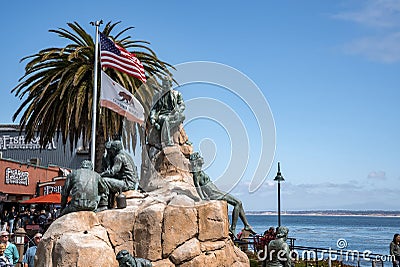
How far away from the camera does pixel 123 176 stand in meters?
14.8

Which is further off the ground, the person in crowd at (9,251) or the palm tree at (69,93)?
the palm tree at (69,93)

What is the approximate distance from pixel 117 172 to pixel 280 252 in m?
4.69

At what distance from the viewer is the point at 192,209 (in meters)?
14.0

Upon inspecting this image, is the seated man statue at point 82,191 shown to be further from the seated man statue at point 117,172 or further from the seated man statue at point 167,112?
the seated man statue at point 167,112

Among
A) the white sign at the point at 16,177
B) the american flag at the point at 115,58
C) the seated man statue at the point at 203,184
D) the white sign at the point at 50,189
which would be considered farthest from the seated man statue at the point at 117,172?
the white sign at the point at 50,189

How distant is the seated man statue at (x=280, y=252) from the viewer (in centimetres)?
1270

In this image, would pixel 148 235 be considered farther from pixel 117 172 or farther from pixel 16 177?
pixel 16 177

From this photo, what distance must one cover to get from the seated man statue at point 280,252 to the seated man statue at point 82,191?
427cm

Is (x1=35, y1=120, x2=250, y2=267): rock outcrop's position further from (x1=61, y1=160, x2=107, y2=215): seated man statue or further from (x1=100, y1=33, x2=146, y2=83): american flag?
(x1=100, y1=33, x2=146, y2=83): american flag

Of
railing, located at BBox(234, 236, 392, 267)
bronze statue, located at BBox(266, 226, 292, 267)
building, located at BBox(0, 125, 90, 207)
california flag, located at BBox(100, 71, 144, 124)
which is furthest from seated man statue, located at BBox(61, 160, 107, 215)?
building, located at BBox(0, 125, 90, 207)

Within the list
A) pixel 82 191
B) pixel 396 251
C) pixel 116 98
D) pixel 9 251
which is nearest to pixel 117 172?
pixel 82 191

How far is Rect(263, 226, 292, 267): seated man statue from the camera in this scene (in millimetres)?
12695

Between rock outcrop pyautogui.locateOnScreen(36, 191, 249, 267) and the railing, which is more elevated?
rock outcrop pyautogui.locateOnScreen(36, 191, 249, 267)

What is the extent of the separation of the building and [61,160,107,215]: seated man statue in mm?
13003
